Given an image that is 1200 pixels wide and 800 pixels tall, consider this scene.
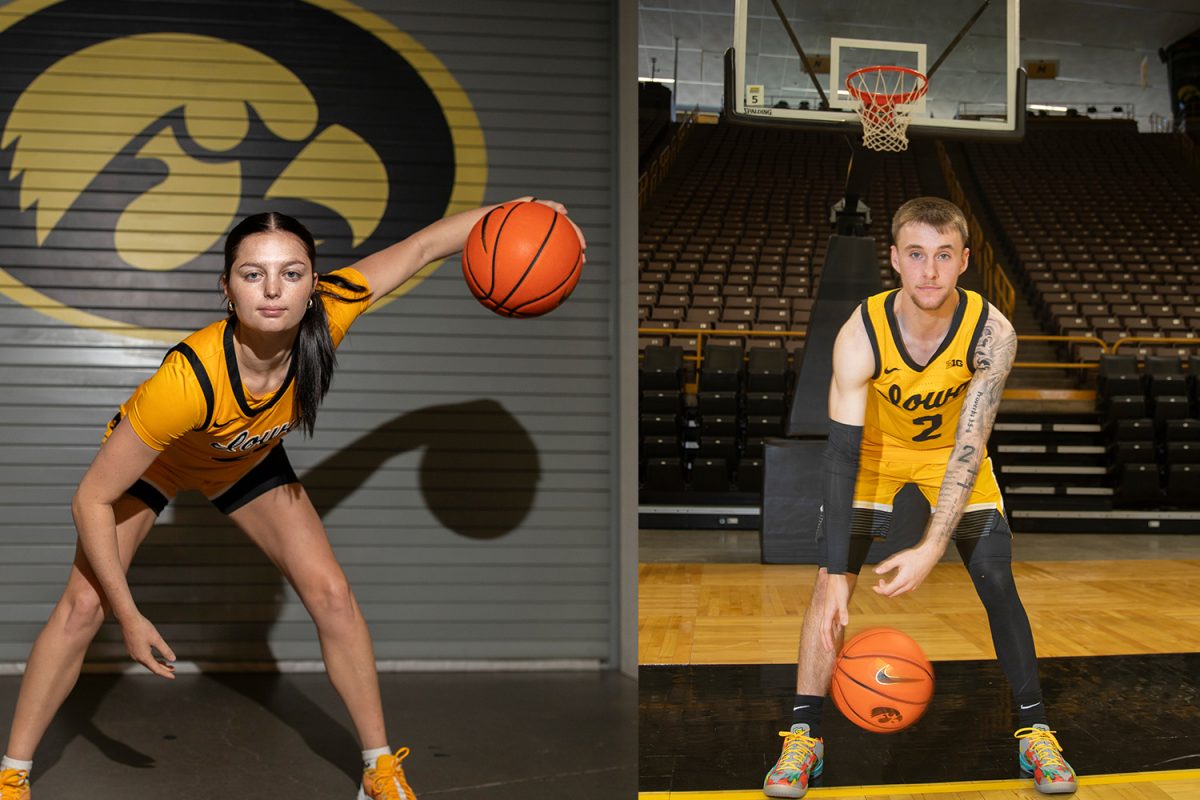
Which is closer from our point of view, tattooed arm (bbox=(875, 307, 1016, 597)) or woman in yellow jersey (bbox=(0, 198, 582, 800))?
woman in yellow jersey (bbox=(0, 198, 582, 800))

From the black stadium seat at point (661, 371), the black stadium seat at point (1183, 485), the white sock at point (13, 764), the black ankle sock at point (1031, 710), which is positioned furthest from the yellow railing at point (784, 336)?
the white sock at point (13, 764)

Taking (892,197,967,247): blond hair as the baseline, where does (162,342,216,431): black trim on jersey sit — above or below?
below

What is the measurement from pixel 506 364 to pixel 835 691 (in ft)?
5.09

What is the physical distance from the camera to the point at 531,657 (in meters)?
3.22

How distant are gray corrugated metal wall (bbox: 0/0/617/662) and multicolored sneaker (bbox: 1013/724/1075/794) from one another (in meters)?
1.33

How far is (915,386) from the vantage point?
2594 mm

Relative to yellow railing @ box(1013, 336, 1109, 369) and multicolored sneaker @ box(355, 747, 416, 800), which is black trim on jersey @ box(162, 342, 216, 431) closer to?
multicolored sneaker @ box(355, 747, 416, 800)

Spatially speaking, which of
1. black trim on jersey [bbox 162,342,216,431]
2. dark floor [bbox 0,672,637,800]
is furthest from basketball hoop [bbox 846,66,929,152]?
black trim on jersey [bbox 162,342,216,431]

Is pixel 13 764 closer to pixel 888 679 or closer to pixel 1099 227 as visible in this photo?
pixel 888 679

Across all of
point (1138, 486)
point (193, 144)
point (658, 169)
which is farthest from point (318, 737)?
point (658, 169)

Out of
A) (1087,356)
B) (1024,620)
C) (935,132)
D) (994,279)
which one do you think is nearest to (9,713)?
(1024,620)

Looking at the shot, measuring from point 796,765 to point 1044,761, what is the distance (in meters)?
0.61

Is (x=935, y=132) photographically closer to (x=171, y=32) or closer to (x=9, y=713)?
(x=171, y=32)

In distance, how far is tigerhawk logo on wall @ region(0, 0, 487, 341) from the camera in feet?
10.5
